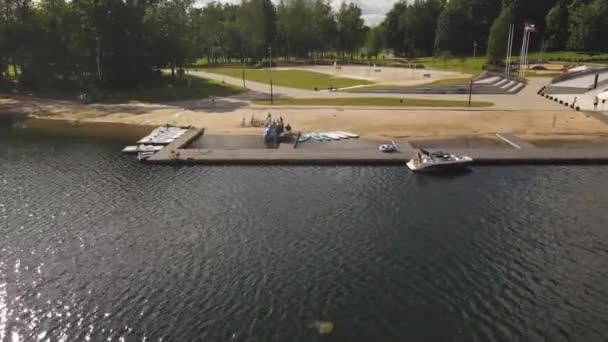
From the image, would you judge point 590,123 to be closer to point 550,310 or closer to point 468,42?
point 550,310

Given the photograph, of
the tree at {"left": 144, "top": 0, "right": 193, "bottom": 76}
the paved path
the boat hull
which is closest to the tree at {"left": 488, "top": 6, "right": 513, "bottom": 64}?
the paved path

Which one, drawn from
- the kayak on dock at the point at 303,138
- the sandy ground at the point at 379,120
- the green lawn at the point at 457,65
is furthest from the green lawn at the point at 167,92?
the green lawn at the point at 457,65

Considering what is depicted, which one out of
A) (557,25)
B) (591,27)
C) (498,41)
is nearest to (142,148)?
(498,41)

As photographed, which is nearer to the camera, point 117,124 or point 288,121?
point 288,121

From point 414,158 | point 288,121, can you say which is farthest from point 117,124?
point 414,158

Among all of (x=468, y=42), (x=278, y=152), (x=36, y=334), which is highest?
(x=468, y=42)

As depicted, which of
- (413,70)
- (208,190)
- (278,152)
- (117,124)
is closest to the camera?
(208,190)
